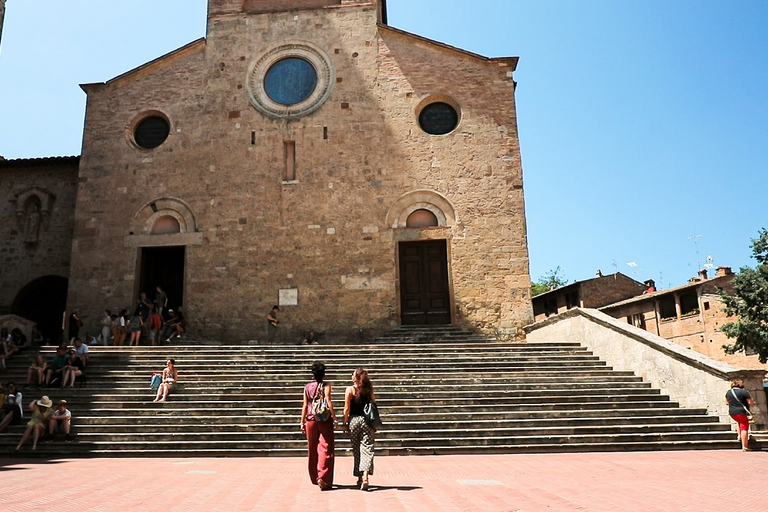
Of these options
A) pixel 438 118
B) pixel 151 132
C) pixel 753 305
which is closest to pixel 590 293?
pixel 753 305

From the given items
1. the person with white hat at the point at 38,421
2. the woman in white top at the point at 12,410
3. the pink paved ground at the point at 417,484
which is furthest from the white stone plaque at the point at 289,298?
the pink paved ground at the point at 417,484

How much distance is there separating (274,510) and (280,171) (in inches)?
577

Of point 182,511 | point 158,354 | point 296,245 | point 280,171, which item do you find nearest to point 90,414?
point 158,354

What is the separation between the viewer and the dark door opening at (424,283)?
17.6 meters

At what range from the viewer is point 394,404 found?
10609 millimetres

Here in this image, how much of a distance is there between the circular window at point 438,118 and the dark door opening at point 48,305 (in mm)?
12904

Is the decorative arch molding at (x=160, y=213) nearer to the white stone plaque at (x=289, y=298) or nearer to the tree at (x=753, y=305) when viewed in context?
the white stone plaque at (x=289, y=298)

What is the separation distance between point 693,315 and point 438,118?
18.7 m

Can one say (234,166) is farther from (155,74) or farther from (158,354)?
(158,354)

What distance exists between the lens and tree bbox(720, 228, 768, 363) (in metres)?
19.9

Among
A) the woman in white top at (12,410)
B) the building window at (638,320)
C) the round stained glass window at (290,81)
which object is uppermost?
the round stained glass window at (290,81)

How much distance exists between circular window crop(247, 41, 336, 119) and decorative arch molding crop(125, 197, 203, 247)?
159 inches

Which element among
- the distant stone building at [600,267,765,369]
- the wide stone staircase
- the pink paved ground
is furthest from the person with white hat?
the distant stone building at [600,267,765,369]

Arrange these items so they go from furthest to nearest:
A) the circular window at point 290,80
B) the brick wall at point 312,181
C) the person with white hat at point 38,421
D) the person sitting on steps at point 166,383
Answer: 1. the circular window at point 290,80
2. the brick wall at point 312,181
3. the person sitting on steps at point 166,383
4. the person with white hat at point 38,421
